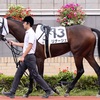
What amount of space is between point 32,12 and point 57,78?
14.3ft

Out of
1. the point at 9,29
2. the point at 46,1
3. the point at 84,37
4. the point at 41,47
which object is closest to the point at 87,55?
the point at 84,37

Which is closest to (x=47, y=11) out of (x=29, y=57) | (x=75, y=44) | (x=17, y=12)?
(x=17, y=12)

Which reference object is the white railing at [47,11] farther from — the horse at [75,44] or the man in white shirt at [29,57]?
the man in white shirt at [29,57]

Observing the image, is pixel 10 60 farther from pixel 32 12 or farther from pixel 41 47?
pixel 41 47

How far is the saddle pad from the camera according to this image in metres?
10.7

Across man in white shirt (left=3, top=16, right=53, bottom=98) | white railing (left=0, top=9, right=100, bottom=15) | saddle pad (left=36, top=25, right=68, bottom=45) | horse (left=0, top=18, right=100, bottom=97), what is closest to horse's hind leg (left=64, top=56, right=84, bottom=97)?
horse (left=0, top=18, right=100, bottom=97)

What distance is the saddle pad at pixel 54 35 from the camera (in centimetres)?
1072

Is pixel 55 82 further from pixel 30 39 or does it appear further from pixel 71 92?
pixel 30 39

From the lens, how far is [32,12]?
15.6 m

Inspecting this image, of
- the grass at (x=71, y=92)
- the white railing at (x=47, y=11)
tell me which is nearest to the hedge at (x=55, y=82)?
the grass at (x=71, y=92)

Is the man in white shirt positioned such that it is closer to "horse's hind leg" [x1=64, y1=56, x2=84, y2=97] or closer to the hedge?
"horse's hind leg" [x1=64, y1=56, x2=84, y2=97]

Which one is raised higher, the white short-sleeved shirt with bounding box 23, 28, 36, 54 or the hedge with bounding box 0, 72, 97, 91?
the white short-sleeved shirt with bounding box 23, 28, 36, 54

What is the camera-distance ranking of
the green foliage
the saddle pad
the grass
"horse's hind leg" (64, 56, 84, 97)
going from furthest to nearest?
1. the green foliage
2. the grass
3. "horse's hind leg" (64, 56, 84, 97)
4. the saddle pad

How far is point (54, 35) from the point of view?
10.9 metres
